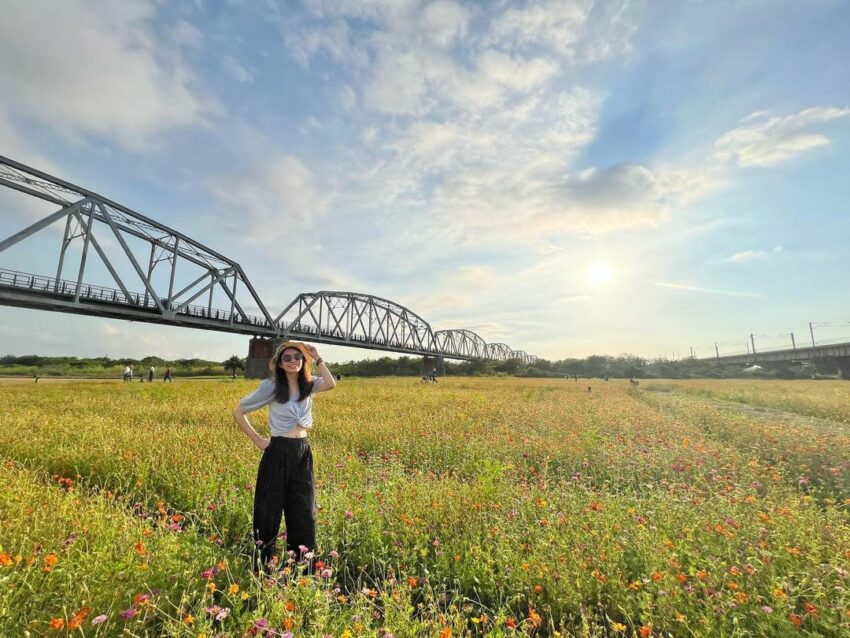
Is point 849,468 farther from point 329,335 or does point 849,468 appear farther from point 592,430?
point 329,335

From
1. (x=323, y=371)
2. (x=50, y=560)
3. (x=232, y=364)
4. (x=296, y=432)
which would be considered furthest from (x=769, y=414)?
(x=232, y=364)

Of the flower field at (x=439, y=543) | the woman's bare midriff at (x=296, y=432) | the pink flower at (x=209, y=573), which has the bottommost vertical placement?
the flower field at (x=439, y=543)

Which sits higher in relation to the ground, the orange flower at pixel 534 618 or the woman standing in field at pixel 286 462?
the woman standing in field at pixel 286 462

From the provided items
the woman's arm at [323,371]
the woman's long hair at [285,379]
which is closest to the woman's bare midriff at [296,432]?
the woman's long hair at [285,379]

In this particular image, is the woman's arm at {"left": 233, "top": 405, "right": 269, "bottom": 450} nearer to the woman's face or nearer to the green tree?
the woman's face

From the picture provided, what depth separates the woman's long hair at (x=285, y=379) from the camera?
3.84 m

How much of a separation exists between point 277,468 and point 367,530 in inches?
51.2

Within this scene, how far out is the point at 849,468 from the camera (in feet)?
18.7

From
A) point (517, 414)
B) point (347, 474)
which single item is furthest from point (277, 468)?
point (517, 414)

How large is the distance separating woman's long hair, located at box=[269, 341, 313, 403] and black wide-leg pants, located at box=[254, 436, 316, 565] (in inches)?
17.4

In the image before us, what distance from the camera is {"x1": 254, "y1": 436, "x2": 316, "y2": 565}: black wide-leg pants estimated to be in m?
3.59

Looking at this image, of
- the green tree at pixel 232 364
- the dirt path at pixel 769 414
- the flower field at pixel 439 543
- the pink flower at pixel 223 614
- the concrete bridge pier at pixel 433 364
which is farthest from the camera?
the concrete bridge pier at pixel 433 364

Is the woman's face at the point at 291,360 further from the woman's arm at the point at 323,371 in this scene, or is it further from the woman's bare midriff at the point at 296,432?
the woman's bare midriff at the point at 296,432

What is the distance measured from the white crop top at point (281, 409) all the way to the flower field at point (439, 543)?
1.14 meters
